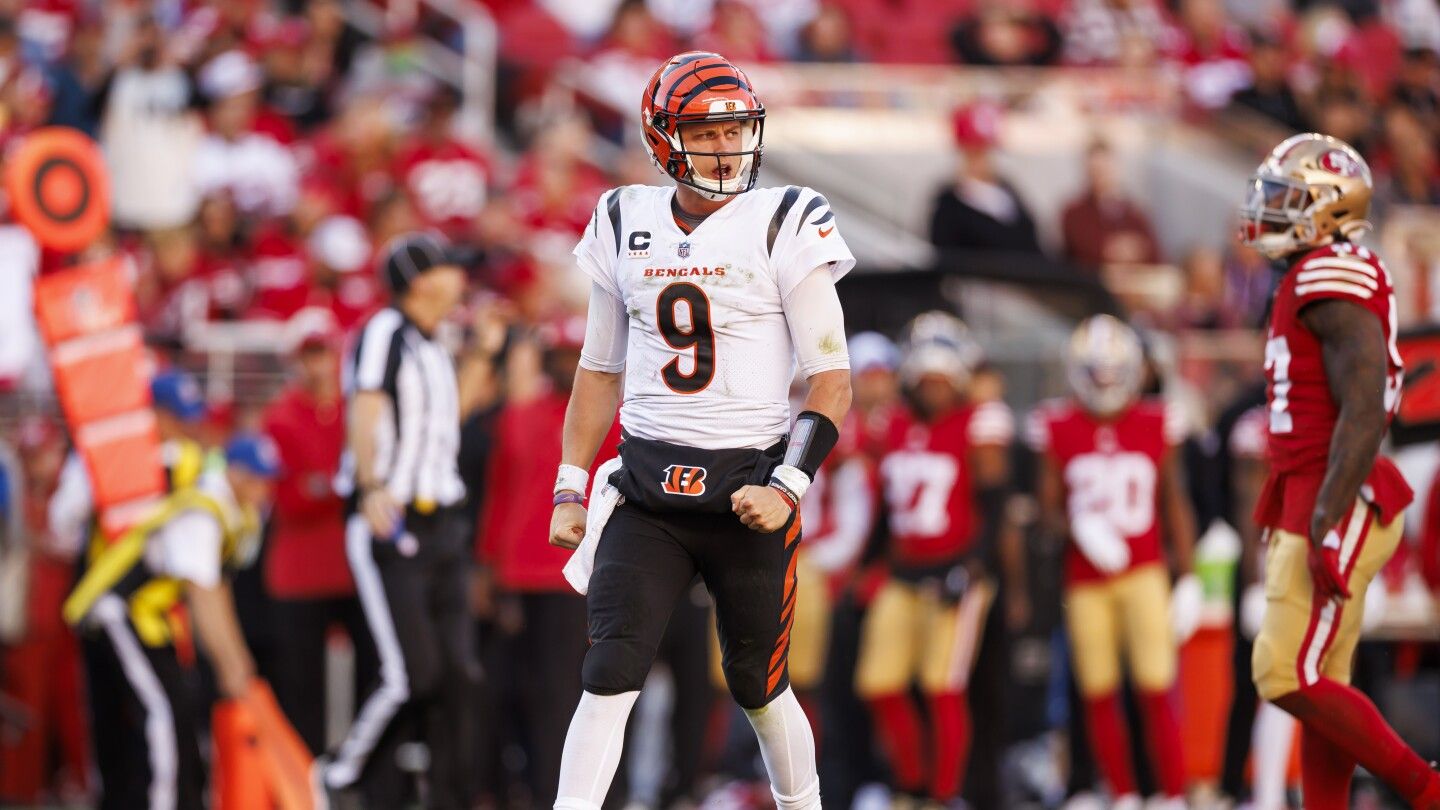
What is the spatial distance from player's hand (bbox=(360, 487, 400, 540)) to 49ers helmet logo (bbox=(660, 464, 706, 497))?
2.71 metres

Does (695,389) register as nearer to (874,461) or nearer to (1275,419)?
(1275,419)

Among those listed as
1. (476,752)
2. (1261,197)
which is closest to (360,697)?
(476,752)

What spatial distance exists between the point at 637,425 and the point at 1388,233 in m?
10.3

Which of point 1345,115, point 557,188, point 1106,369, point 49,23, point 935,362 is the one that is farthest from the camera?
point 1345,115

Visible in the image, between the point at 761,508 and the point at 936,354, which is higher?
the point at 936,354

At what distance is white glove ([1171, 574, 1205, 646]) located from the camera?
10.6 m

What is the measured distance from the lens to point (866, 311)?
12.3 m

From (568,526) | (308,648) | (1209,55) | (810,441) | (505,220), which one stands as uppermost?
(1209,55)

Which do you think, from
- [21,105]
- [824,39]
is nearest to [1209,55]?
[824,39]

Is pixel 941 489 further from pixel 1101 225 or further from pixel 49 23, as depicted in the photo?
pixel 49 23

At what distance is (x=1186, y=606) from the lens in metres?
11.0

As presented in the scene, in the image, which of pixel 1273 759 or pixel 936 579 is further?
pixel 936 579

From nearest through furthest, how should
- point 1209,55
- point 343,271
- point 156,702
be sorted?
1. point 156,702
2. point 343,271
3. point 1209,55

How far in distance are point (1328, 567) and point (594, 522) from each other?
7.29 ft
